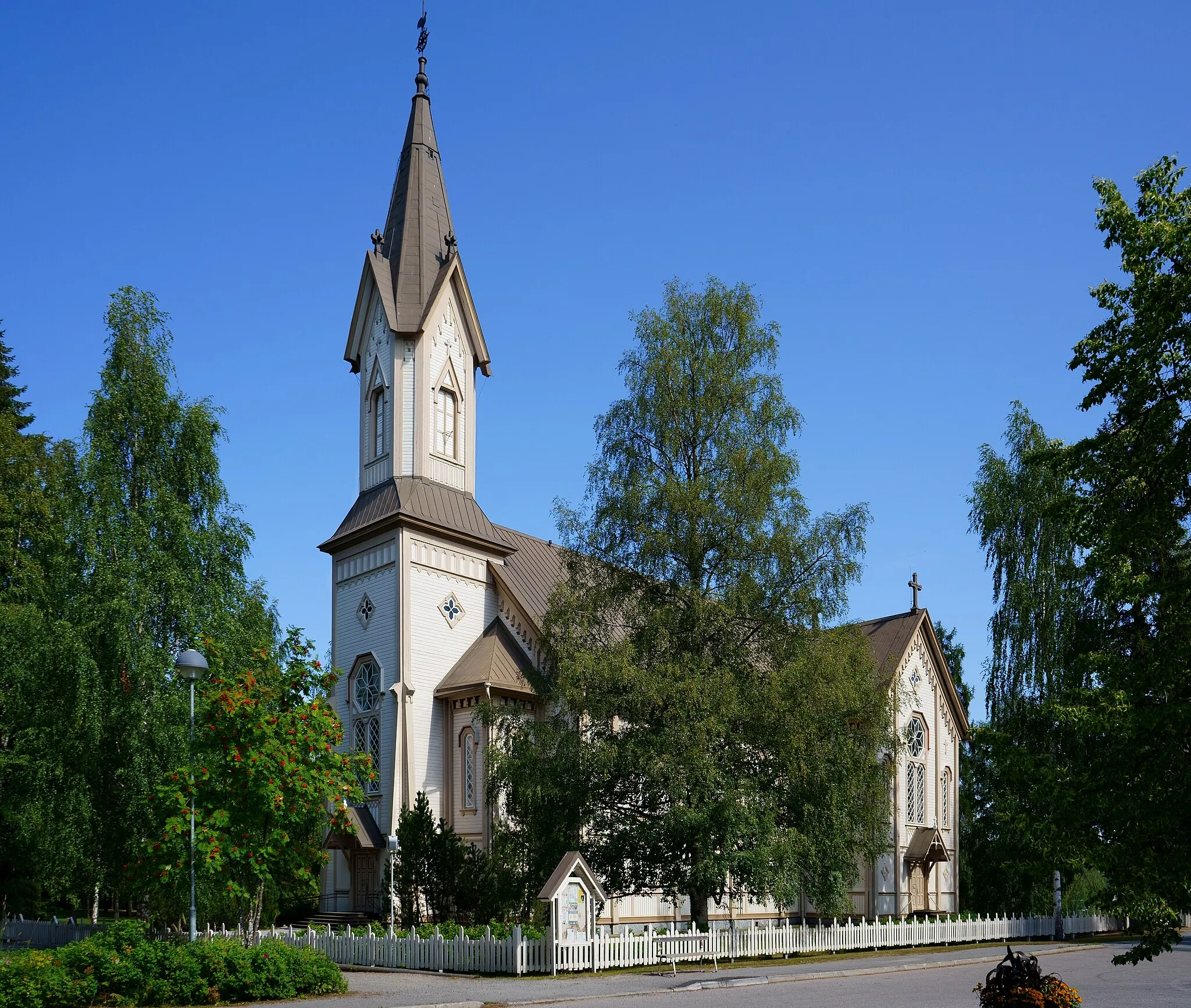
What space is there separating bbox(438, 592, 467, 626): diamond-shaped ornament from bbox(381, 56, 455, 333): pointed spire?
8264mm

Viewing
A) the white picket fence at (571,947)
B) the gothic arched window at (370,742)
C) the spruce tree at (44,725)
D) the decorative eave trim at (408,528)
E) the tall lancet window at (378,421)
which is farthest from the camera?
the tall lancet window at (378,421)

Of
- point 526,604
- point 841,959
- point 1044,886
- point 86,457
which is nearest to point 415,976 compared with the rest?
point 841,959

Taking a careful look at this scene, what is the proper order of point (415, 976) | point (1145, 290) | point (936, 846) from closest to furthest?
point (1145, 290), point (415, 976), point (936, 846)

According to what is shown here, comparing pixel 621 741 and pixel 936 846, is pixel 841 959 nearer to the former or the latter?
pixel 621 741

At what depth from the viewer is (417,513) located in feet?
108

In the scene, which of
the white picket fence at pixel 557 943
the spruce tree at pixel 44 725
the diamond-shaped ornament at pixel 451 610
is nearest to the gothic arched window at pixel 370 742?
the diamond-shaped ornament at pixel 451 610

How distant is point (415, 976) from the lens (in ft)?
72.7

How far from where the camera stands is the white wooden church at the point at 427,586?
3119 centimetres

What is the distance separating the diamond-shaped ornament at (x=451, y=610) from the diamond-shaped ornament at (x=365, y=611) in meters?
1.97

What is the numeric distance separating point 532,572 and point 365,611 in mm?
5445

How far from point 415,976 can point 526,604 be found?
13.0m

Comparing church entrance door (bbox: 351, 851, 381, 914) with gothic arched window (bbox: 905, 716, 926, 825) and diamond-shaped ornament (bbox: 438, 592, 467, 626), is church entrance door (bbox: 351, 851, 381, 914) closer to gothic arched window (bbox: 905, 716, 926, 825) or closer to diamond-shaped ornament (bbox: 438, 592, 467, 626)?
diamond-shaped ornament (bbox: 438, 592, 467, 626)

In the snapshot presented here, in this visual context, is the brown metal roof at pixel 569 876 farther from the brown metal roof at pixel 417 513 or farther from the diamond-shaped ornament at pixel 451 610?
the brown metal roof at pixel 417 513

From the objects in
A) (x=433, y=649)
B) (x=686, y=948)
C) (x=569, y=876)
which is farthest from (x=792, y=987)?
(x=433, y=649)
